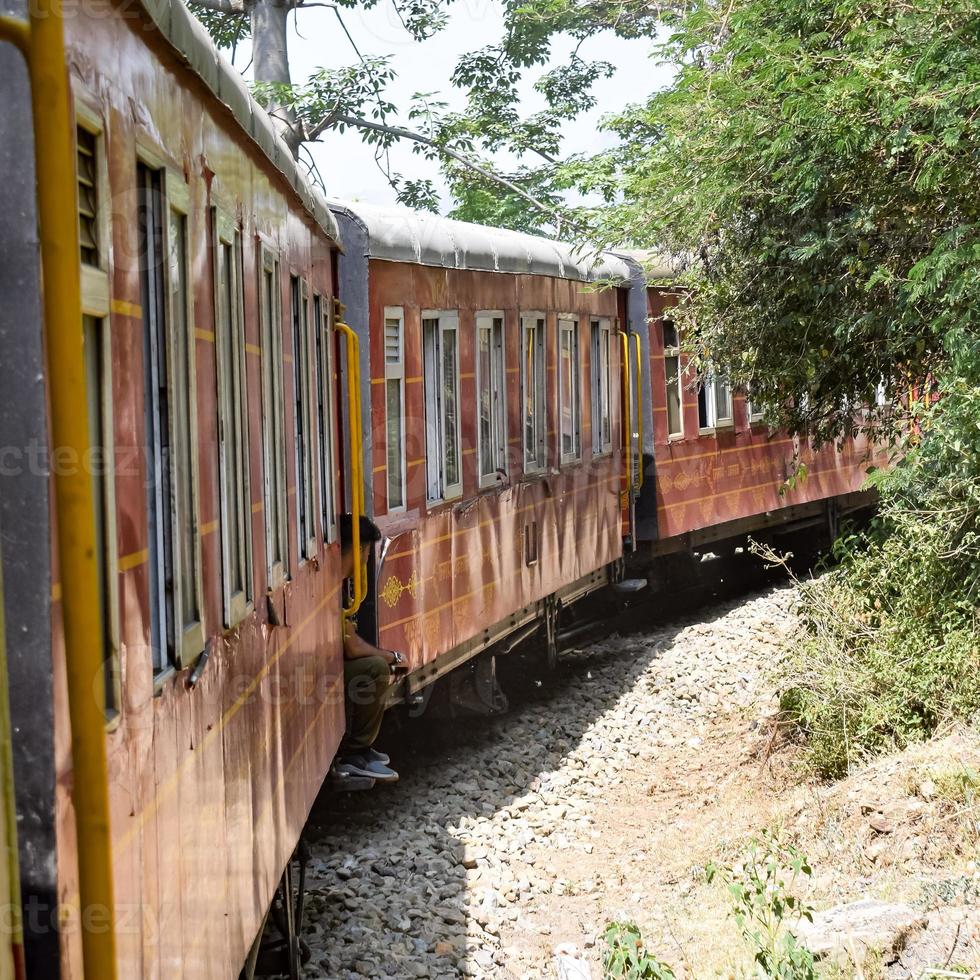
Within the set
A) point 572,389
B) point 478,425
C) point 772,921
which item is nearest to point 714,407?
point 572,389

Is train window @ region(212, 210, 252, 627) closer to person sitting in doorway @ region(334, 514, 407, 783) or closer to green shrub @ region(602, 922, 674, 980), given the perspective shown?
green shrub @ region(602, 922, 674, 980)

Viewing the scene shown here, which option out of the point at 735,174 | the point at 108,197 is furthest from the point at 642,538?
the point at 108,197

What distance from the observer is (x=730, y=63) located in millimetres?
9453

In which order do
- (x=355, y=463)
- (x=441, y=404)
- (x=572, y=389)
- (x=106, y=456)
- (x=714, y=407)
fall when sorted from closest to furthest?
(x=106, y=456), (x=355, y=463), (x=441, y=404), (x=572, y=389), (x=714, y=407)

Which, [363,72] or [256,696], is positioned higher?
[363,72]

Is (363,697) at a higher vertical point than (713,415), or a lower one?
lower

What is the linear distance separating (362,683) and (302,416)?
6.87ft

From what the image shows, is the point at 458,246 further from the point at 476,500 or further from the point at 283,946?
the point at 283,946

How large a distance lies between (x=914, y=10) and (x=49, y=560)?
6.84 m

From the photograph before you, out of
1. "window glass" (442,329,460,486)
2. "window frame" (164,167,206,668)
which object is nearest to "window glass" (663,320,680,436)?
"window glass" (442,329,460,486)

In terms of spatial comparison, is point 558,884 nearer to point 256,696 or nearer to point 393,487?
point 393,487

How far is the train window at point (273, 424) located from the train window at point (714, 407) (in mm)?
9803

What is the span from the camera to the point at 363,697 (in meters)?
7.30

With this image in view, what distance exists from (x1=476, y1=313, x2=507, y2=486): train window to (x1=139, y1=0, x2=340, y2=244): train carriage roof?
369cm
